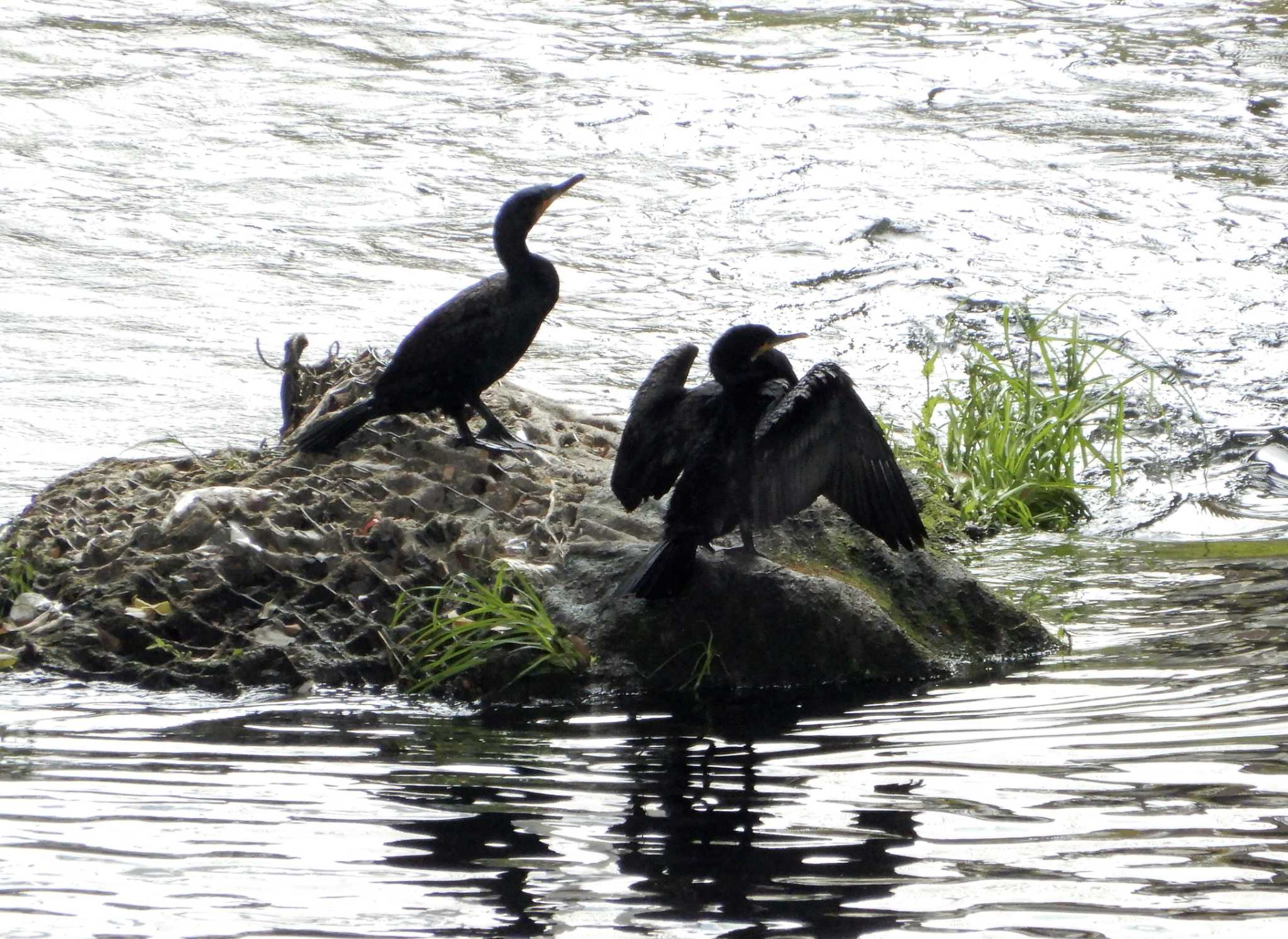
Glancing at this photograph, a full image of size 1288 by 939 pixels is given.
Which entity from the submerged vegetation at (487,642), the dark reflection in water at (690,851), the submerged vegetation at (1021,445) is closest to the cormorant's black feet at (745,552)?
the submerged vegetation at (487,642)

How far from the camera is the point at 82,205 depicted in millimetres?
13289

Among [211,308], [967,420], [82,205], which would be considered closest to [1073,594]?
[967,420]

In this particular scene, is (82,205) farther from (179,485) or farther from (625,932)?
(625,932)

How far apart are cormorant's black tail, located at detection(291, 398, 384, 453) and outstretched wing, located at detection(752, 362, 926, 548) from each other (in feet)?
5.73

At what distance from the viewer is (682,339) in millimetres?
11000

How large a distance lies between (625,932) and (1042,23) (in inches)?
597

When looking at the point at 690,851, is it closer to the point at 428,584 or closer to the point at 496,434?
the point at 428,584

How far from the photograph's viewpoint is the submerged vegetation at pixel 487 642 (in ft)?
16.9

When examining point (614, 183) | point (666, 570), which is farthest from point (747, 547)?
point (614, 183)

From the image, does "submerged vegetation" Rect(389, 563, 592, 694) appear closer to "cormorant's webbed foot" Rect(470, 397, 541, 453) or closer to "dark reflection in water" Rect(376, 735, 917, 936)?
"dark reflection in water" Rect(376, 735, 917, 936)

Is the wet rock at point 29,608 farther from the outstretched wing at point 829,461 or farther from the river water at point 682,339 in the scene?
the outstretched wing at point 829,461

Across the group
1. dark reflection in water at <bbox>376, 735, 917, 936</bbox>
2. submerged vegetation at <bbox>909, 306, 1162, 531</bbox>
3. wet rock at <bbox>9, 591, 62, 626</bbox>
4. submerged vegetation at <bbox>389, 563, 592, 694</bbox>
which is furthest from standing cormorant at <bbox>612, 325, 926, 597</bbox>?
submerged vegetation at <bbox>909, 306, 1162, 531</bbox>

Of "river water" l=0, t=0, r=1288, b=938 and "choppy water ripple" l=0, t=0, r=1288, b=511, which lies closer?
"river water" l=0, t=0, r=1288, b=938

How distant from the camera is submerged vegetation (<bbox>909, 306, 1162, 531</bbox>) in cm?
777
